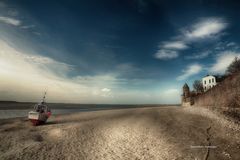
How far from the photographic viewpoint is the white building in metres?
58.3

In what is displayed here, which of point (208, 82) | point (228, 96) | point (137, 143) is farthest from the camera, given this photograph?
point (208, 82)

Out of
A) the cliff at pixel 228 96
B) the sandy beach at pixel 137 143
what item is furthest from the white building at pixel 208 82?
the sandy beach at pixel 137 143

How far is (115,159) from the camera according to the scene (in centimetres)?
1080

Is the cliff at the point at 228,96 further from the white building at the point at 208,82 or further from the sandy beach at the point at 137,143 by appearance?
the white building at the point at 208,82

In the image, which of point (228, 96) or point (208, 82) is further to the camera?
point (208, 82)

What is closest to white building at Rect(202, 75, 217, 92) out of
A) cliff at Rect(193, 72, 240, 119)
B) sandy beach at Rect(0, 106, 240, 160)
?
cliff at Rect(193, 72, 240, 119)

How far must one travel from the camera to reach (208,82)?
6106cm

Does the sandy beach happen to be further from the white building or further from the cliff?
the white building

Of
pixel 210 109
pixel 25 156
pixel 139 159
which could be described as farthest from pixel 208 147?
pixel 25 156

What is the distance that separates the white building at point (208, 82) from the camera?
58.3 meters

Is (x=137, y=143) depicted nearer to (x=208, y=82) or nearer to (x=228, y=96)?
(x=228, y=96)

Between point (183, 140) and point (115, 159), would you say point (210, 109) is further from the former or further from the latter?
point (115, 159)

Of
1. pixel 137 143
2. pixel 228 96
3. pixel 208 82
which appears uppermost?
pixel 208 82

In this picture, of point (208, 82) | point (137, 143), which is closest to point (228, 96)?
point (137, 143)
